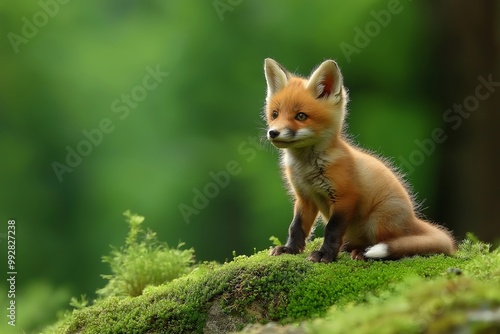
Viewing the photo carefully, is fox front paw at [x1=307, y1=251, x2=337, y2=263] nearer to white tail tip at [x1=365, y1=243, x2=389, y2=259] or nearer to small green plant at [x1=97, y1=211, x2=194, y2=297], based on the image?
white tail tip at [x1=365, y1=243, x2=389, y2=259]

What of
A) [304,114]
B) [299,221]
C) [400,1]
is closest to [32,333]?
[299,221]

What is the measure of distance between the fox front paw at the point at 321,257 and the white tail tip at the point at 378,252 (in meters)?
0.25

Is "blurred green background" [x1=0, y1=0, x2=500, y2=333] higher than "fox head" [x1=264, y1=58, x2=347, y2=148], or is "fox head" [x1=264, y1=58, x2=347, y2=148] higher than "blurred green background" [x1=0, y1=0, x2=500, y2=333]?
"blurred green background" [x1=0, y1=0, x2=500, y2=333]

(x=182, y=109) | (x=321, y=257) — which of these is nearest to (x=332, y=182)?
(x=321, y=257)

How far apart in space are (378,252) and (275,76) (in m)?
1.49

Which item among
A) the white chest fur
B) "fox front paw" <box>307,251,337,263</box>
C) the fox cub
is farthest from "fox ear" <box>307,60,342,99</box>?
"fox front paw" <box>307,251,337,263</box>

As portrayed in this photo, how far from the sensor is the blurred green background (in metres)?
10.1

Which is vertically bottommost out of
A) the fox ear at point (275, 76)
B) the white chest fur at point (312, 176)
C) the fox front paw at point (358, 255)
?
the fox front paw at point (358, 255)

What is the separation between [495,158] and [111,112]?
5.81 m

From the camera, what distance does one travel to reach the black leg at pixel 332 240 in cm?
483

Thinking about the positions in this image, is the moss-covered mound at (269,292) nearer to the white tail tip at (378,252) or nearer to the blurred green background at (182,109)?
the white tail tip at (378,252)

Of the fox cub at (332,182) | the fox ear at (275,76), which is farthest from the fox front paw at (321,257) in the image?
the fox ear at (275,76)

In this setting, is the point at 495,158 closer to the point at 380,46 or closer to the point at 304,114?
the point at 380,46

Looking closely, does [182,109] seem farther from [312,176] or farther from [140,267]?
[312,176]
